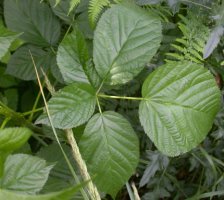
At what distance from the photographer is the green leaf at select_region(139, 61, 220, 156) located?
992 mm

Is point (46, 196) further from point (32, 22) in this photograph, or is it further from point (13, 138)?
point (32, 22)

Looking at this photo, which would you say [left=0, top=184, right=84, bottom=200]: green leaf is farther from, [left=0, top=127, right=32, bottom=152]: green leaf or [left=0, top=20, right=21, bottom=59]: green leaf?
[left=0, top=20, right=21, bottom=59]: green leaf

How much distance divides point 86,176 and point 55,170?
37 centimetres

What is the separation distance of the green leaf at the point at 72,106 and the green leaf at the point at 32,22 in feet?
1.41

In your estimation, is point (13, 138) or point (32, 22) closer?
point (13, 138)

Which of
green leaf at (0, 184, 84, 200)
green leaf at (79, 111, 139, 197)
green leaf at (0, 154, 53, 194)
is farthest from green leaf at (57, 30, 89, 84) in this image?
green leaf at (0, 184, 84, 200)

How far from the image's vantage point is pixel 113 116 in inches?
40.0

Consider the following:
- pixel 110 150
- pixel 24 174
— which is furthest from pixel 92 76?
pixel 24 174

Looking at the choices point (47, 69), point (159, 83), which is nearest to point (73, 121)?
point (159, 83)

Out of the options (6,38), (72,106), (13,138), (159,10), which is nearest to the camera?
(13,138)

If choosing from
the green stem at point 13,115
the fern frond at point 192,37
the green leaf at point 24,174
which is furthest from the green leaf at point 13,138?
the fern frond at point 192,37

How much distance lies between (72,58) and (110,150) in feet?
0.81

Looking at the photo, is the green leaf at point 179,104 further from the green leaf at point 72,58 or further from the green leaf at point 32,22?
the green leaf at point 32,22

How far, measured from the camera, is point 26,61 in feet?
4.61
